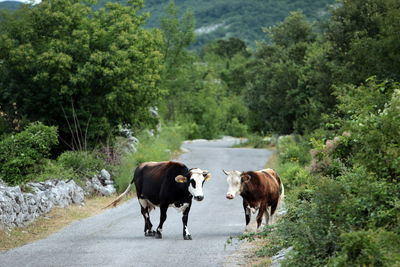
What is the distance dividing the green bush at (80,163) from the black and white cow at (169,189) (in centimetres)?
914

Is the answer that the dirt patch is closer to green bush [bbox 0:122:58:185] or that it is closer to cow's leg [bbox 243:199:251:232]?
cow's leg [bbox 243:199:251:232]

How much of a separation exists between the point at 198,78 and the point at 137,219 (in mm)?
71187

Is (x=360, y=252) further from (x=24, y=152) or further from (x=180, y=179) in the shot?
(x=24, y=152)

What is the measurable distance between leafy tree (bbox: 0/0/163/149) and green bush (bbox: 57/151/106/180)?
4.85 ft

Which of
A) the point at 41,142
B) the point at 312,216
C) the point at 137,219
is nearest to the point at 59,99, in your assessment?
the point at 41,142

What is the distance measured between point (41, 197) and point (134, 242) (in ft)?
19.5

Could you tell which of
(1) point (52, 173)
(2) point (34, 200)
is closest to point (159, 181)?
(2) point (34, 200)

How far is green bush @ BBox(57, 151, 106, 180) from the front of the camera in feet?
88.0

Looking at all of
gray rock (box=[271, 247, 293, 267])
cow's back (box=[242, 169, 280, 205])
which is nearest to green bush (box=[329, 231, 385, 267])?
gray rock (box=[271, 247, 293, 267])

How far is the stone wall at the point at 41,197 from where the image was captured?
57.2ft

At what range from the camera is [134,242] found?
50.7 ft

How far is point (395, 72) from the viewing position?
2719cm

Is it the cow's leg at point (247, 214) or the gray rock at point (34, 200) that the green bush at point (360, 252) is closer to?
the cow's leg at point (247, 214)

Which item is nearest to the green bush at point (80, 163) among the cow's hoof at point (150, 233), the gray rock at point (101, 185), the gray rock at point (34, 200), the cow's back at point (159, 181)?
the gray rock at point (101, 185)
